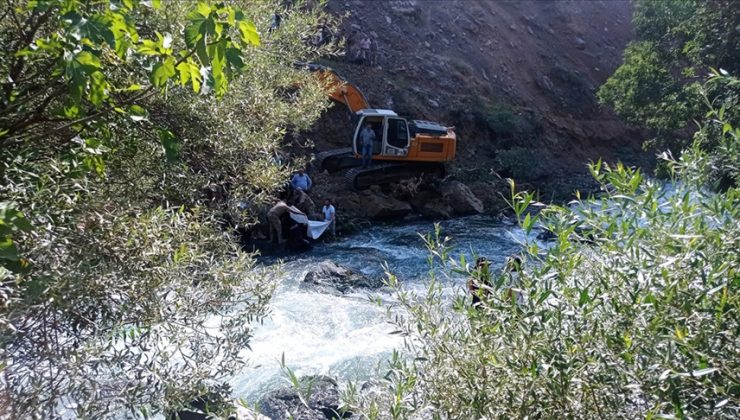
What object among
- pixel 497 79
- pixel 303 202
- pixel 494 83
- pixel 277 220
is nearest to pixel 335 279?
pixel 277 220

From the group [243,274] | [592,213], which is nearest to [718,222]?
[592,213]

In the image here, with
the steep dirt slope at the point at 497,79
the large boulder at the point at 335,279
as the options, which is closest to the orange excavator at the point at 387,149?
the steep dirt slope at the point at 497,79

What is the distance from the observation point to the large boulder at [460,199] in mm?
18375

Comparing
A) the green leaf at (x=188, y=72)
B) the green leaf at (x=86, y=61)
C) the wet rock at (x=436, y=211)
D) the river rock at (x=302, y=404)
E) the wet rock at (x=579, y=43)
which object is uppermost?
the green leaf at (x=86, y=61)

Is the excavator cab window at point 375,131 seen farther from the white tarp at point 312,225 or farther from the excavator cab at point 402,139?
the white tarp at point 312,225

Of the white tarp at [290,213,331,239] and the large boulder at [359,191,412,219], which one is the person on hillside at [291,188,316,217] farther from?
the large boulder at [359,191,412,219]

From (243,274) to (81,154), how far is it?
117 cm

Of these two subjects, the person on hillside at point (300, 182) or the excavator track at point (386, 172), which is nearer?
the person on hillside at point (300, 182)

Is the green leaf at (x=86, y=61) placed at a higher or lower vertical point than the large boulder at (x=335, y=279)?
higher

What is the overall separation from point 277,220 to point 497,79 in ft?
57.5

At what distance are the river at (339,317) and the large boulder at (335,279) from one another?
0.24 meters

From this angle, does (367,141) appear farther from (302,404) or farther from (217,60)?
(217,60)

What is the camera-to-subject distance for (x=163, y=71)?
8.93ft

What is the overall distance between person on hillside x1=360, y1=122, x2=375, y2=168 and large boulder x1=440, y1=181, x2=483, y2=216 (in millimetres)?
2656
